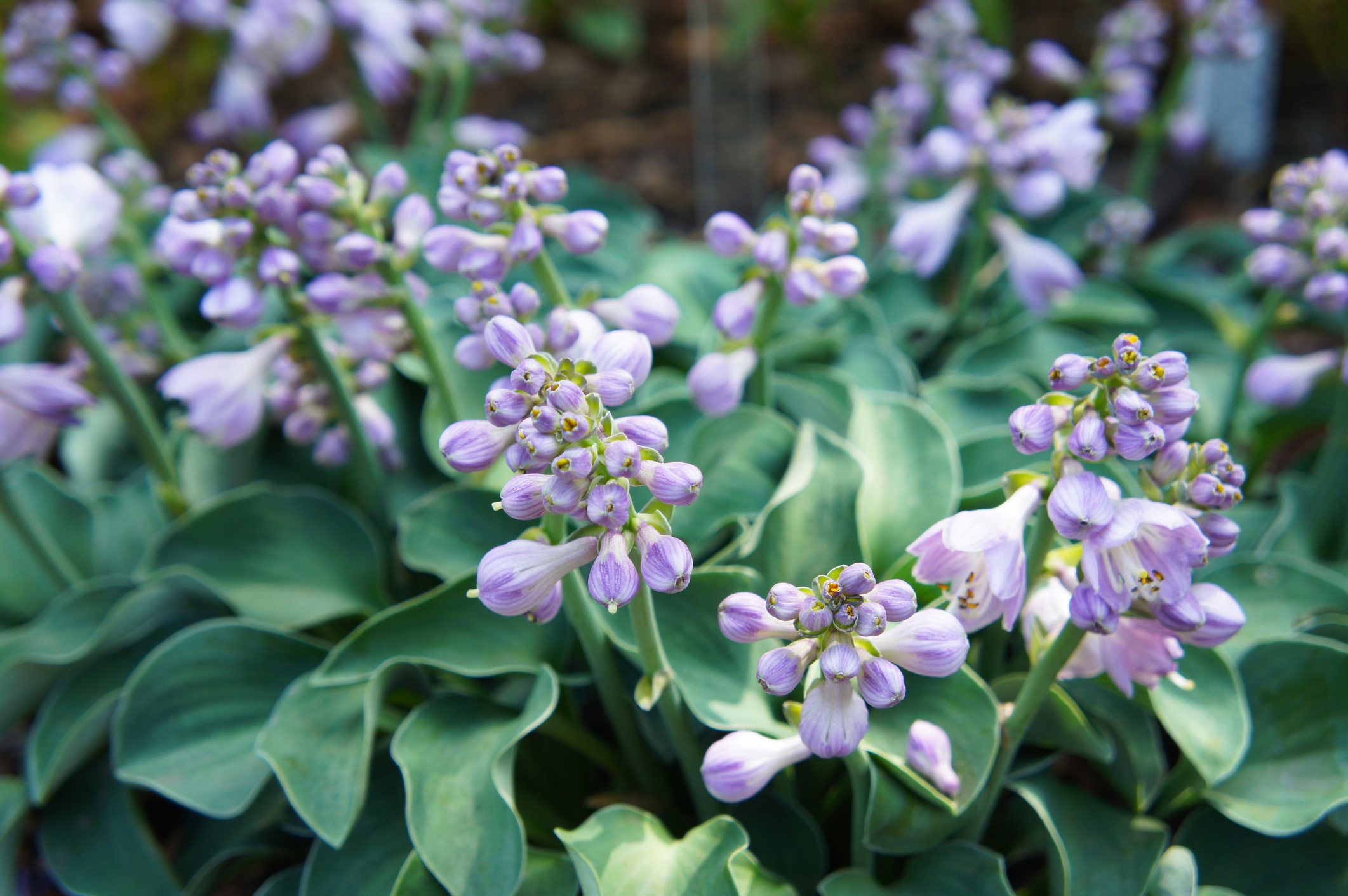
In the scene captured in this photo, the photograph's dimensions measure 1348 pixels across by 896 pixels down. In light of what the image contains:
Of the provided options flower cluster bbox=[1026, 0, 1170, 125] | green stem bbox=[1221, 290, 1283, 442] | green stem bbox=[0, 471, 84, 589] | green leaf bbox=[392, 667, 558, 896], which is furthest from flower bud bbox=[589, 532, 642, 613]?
flower cluster bbox=[1026, 0, 1170, 125]

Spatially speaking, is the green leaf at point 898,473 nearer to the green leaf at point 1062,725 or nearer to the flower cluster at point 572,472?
the green leaf at point 1062,725

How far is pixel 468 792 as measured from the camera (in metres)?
1.30

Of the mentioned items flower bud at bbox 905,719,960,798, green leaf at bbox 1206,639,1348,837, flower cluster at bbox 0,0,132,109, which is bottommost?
green leaf at bbox 1206,639,1348,837

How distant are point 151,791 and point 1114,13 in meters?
3.53

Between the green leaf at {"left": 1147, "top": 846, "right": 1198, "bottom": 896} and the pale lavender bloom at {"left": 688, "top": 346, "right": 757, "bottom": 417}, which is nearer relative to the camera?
the green leaf at {"left": 1147, "top": 846, "right": 1198, "bottom": 896}

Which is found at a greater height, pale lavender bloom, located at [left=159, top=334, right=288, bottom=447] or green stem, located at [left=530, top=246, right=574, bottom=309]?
green stem, located at [left=530, top=246, right=574, bottom=309]

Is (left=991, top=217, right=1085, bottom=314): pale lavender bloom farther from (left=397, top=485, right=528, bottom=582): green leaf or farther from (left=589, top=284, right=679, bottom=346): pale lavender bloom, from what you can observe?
(left=397, top=485, right=528, bottom=582): green leaf

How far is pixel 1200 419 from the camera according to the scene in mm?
2023

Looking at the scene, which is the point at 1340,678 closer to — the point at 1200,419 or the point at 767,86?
the point at 1200,419

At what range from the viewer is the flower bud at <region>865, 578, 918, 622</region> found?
94cm

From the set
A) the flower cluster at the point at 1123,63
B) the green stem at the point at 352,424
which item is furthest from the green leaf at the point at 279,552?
the flower cluster at the point at 1123,63

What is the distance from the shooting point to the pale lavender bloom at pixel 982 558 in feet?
3.39

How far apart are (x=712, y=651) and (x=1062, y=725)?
471mm

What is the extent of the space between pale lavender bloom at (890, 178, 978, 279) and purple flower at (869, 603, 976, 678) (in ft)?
3.85
